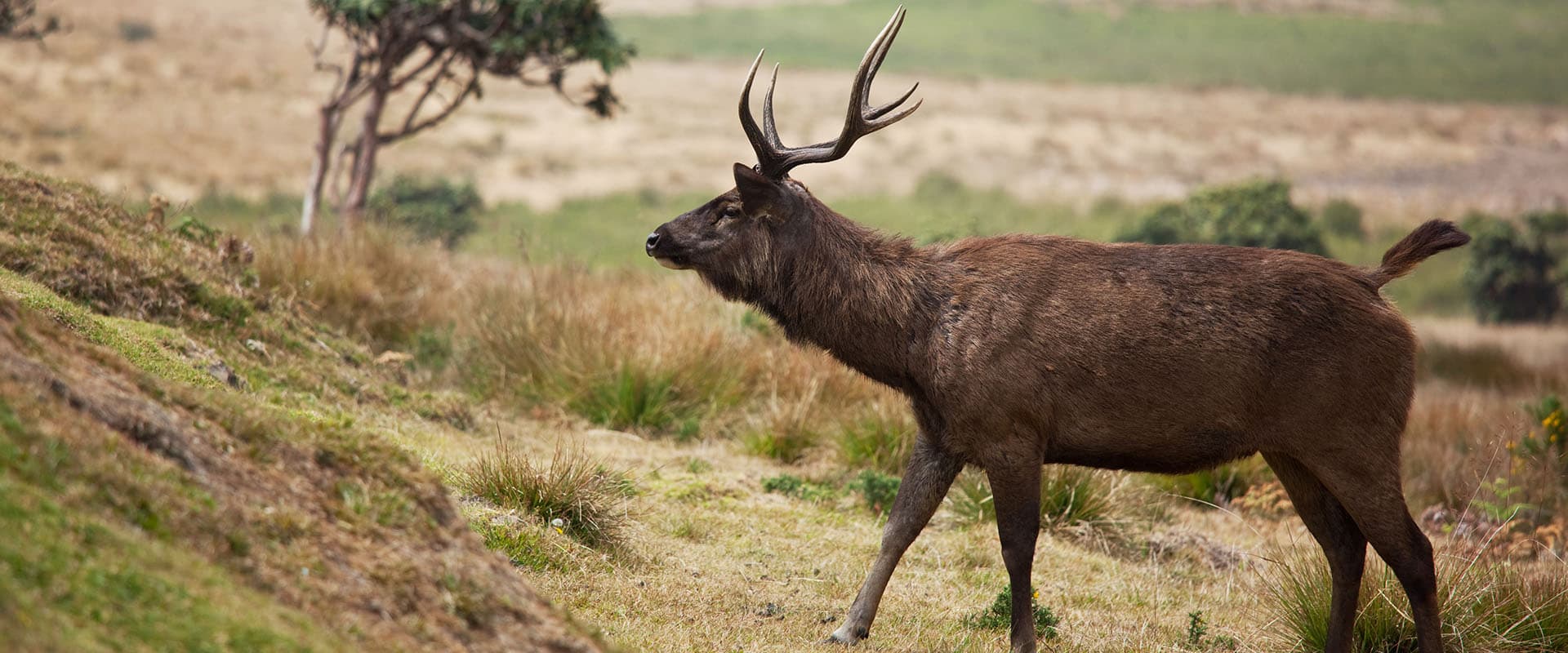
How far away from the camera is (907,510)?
7.29 metres

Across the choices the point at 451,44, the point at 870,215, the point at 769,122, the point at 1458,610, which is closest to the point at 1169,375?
the point at 1458,610

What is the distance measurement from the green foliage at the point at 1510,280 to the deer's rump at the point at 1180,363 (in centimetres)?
2929

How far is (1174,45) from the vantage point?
91.5m

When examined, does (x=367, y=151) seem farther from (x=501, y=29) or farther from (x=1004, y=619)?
(x=1004, y=619)

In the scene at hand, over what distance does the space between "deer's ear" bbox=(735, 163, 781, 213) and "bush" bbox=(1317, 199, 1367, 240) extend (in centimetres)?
3826

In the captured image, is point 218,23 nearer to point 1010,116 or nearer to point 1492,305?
point 1010,116

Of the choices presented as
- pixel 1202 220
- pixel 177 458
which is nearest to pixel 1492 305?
pixel 1202 220

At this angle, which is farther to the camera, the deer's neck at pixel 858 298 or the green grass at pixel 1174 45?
the green grass at pixel 1174 45

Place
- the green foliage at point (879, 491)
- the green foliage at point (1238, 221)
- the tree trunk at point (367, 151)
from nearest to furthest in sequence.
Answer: the green foliage at point (879, 491) < the tree trunk at point (367, 151) < the green foliage at point (1238, 221)

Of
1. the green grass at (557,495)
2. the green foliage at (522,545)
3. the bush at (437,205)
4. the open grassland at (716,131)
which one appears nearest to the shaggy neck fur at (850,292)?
the green grass at (557,495)

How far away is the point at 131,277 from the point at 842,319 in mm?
4756

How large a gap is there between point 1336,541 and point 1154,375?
145cm

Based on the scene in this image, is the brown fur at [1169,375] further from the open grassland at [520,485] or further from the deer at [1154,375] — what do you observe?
the open grassland at [520,485]

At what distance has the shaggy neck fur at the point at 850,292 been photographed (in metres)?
7.10
